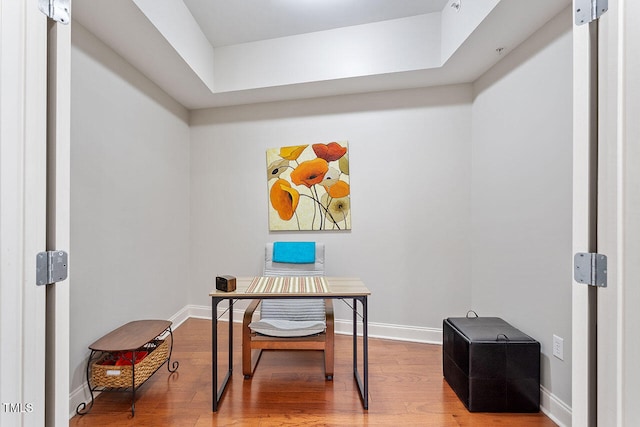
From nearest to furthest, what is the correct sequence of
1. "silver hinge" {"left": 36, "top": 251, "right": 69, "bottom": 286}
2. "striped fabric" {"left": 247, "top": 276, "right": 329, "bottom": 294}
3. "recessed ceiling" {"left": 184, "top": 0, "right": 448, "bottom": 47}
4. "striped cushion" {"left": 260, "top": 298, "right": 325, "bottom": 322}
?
"silver hinge" {"left": 36, "top": 251, "right": 69, "bottom": 286} → "striped fabric" {"left": 247, "top": 276, "right": 329, "bottom": 294} → "recessed ceiling" {"left": 184, "top": 0, "right": 448, "bottom": 47} → "striped cushion" {"left": 260, "top": 298, "right": 325, "bottom": 322}

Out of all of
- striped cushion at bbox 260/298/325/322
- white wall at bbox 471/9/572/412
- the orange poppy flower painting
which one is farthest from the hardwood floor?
the orange poppy flower painting

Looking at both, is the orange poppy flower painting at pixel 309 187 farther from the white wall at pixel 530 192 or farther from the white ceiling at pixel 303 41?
the white wall at pixel 530 192

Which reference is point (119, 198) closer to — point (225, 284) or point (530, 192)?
point (225, 284)

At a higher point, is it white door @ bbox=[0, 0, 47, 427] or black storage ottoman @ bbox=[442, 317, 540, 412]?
white door @ bbox=[0, 0, 47, 427]

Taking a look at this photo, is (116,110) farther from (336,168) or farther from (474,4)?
(474,4)

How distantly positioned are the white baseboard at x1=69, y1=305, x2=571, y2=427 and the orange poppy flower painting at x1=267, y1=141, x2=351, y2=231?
3.48ft

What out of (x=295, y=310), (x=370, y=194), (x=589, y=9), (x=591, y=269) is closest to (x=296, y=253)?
(x=295, y=310)

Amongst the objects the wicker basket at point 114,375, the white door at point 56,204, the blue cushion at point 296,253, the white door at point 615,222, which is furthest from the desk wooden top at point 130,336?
the white door at point 615,222

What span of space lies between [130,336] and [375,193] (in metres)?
2.35

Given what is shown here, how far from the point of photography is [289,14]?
8.30ft

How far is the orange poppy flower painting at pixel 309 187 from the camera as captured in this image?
3061mm

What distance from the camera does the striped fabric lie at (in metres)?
1.95

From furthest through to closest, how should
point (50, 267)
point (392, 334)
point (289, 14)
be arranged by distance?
point (392, 334) < point (289, 14) < point (50, 267)

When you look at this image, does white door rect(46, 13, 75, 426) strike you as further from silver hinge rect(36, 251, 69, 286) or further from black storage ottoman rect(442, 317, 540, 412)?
black storage ottoman rect(442, 317, 540, 412)
